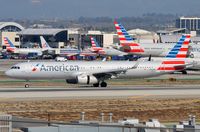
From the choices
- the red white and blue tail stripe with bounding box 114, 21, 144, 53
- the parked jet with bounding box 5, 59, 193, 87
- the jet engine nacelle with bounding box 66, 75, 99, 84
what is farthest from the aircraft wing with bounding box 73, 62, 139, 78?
the red white and blue tail stripe with bounding box 114, 21, 144, 53

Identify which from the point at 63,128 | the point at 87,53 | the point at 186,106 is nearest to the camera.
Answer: the point at 63,128

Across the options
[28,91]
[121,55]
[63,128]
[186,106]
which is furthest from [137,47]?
[63,128]

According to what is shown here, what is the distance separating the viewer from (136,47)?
13925 cm

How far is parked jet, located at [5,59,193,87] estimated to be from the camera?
71.6 metres

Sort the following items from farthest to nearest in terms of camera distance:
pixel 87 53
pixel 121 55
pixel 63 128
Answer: pixel 87 53 → pixel 121 55 → pixel 63 128

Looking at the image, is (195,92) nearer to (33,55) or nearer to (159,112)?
(159,112)

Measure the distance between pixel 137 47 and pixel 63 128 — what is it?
115679mm

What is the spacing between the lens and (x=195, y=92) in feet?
211

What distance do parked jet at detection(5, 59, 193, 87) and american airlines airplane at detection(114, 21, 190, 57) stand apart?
59973mm

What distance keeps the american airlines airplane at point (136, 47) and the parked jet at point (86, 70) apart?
197 ft

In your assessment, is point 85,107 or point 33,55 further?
point 33,55

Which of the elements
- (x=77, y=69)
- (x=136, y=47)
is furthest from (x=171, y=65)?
(x=136, y=47)

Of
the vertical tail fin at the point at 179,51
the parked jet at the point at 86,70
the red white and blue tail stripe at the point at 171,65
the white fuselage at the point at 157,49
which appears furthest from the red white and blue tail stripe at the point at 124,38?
the parked jet at the point at 86,70

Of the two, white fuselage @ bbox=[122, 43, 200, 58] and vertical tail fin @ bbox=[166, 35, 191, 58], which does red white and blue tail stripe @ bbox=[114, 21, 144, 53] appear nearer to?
white fuselage @ bbox=[122, 43, 200, 58]
